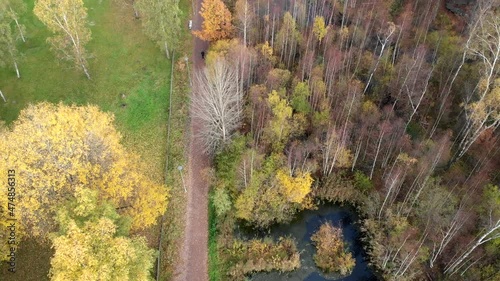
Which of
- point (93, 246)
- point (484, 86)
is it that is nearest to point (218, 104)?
point (93, 246)

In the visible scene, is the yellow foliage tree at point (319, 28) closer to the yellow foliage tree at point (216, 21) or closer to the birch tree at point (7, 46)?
the yellow foliage tree at point (216, 21)

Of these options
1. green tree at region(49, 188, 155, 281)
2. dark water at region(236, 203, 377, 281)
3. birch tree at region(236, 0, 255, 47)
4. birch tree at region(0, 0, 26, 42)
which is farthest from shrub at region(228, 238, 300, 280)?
birch tree at region(0, 0, 26, 42)

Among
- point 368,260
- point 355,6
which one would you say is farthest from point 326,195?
point 355,6

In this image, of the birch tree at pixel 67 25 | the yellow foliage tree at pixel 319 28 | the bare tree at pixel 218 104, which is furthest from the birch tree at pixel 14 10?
the yellow foliage tree at pixel 319 28

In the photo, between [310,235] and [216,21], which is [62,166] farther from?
[216,21]

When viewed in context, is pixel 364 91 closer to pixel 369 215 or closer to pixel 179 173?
pixel 369 215
